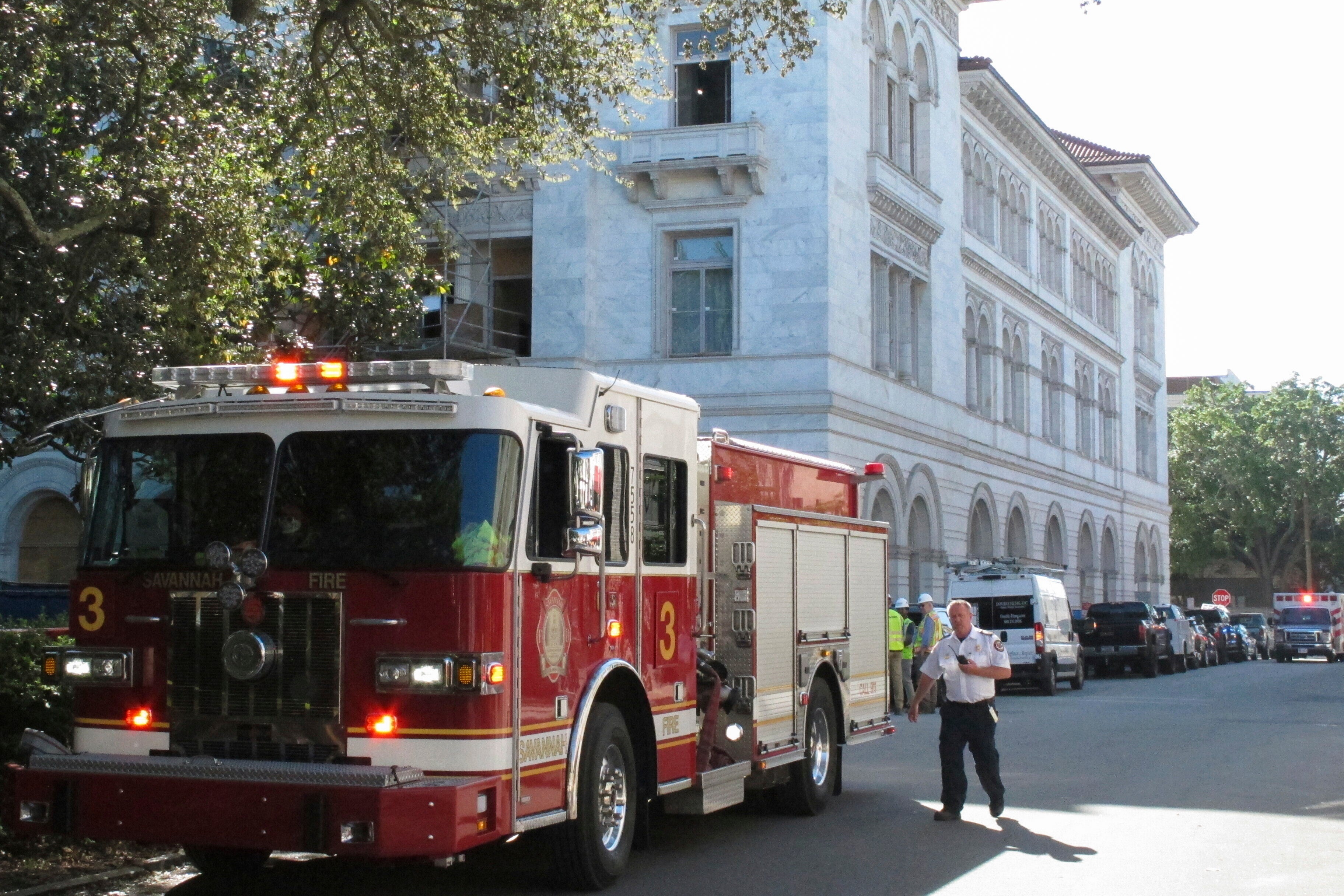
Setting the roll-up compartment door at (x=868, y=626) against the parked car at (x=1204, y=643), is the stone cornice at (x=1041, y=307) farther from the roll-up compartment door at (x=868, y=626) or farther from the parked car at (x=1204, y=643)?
the roll-up compartment door at (x=868, y=626)

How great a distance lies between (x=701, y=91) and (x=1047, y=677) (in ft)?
45.3

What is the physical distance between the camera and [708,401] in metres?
33.6

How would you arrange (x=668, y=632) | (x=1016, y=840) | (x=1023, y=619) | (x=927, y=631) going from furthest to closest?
(x=1023, y=619), (x=927, y=631), (x=1016, y=840), (x=668, y=632)

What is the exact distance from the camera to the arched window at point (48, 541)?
38.0 metres

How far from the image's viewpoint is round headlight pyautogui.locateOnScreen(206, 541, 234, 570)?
26.8ft

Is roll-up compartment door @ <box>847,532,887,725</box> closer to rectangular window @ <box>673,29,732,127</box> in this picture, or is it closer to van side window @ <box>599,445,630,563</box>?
van side window @ <box>599,445,630,563</box>

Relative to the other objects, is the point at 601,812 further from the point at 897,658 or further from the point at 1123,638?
the point at 1123,638

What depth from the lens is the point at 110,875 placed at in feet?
31.3

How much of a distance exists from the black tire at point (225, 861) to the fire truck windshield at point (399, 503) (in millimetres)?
2275

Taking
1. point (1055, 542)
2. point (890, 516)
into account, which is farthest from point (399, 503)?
point (1055, 542)

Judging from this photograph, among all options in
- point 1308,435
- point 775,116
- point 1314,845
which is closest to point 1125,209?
point 1308,435

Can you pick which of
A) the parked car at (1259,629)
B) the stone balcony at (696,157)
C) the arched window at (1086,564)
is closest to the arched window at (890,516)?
the stone balcony at (696,157)

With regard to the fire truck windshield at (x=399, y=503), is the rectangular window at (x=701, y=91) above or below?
above

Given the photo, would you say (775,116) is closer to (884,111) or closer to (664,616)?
(884,111)
